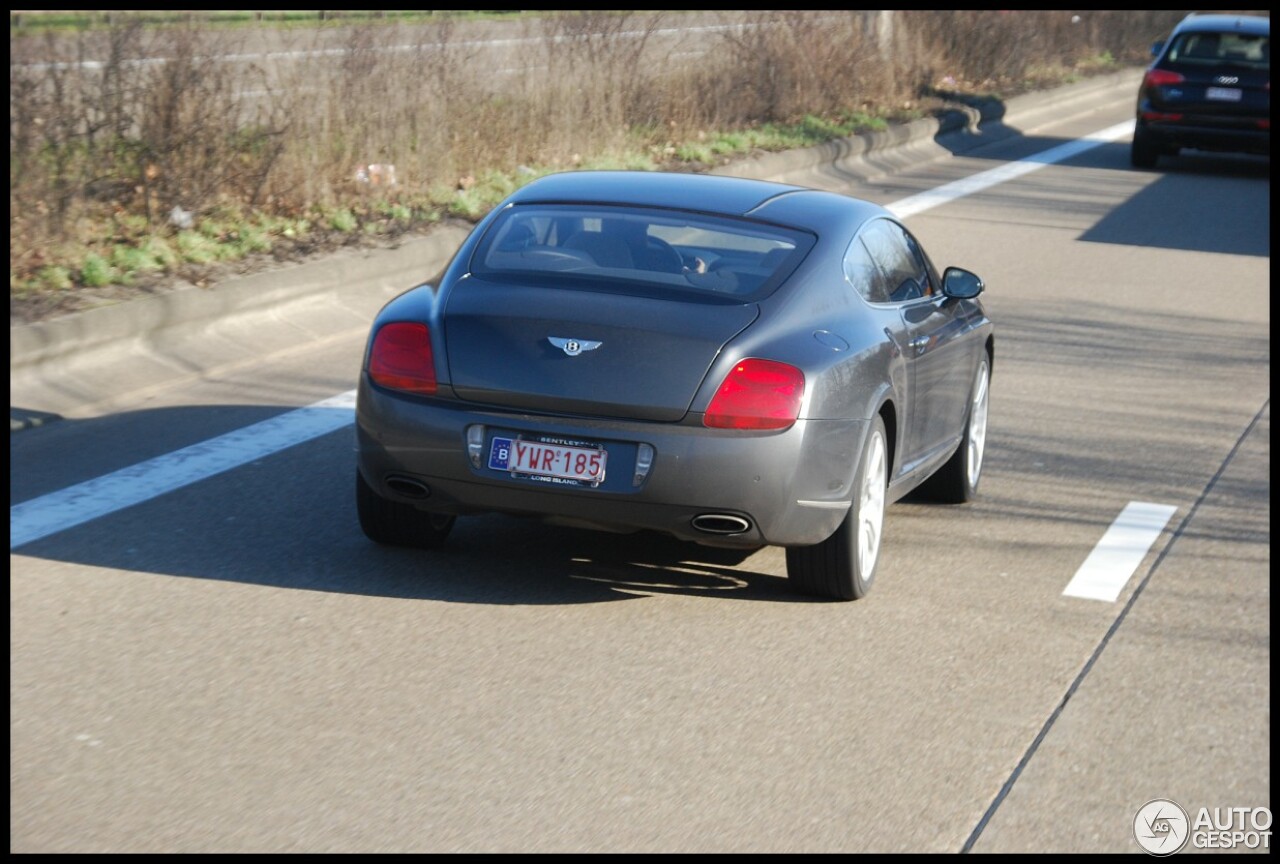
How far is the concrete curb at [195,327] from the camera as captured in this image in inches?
375

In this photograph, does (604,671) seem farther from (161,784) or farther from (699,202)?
(699,202)

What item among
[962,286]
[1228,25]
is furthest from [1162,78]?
[962,286]

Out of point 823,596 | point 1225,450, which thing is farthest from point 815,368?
point 1225,450

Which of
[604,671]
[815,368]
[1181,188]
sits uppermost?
[815,368]

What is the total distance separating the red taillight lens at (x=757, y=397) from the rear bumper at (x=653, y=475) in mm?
44

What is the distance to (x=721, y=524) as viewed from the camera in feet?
20.5

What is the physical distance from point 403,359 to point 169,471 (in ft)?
7.05

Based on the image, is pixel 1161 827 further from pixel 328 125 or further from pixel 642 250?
pixel 328 125

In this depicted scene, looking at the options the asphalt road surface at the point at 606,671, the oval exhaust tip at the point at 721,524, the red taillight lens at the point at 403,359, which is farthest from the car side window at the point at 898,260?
the red taillight lens at the point at 403,359

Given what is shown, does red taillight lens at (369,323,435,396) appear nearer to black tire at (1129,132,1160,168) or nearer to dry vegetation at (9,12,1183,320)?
dry vegetation at (9,12,1183,320)

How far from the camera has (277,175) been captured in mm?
13578

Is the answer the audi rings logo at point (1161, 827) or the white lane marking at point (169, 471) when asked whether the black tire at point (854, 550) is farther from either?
the white lane marking at point (169, 471)

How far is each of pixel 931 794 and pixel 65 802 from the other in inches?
87.7

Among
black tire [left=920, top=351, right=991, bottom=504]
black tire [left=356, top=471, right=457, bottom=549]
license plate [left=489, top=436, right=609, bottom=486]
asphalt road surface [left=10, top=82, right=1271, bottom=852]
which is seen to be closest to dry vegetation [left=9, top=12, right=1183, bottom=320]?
asphalt road surface [left=10, top=82, right=1271, bottom=852]
